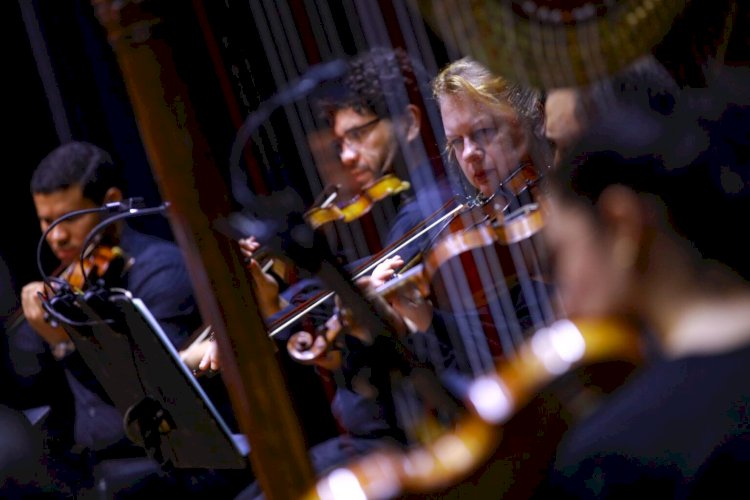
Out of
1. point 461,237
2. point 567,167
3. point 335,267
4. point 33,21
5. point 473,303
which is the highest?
point 33,21

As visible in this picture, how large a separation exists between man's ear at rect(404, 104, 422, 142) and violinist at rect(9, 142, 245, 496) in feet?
3.37

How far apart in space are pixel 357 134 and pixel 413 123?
21 cm

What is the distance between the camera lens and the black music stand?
182 cm

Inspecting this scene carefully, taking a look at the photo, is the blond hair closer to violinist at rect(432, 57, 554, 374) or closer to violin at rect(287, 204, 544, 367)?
violinist at rect(432, 57, 554, 374)

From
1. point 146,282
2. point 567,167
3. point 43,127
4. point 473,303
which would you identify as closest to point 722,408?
point 567,167

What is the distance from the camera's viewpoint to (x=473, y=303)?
181 cm

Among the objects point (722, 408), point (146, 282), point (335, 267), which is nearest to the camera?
point (722, 408)

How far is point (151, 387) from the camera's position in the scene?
1.99m

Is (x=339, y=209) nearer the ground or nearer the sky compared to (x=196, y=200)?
nearer the ground

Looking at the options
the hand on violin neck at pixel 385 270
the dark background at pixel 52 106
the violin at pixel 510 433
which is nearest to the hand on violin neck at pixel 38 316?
the dark background at pixel 52 106

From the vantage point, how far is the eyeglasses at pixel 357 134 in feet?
7.20

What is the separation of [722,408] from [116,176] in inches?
101

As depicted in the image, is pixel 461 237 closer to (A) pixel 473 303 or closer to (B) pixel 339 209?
(A) pixel 473 303

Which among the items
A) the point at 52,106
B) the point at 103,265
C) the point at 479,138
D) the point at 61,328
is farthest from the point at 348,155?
the point at 52,106
